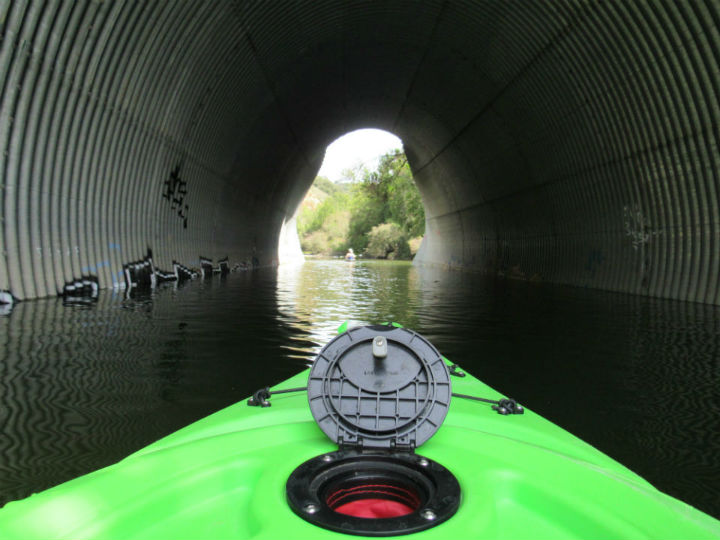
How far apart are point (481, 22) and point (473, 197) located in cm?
1229

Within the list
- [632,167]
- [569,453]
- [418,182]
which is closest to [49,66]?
[569,453]

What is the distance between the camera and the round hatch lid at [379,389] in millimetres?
2119

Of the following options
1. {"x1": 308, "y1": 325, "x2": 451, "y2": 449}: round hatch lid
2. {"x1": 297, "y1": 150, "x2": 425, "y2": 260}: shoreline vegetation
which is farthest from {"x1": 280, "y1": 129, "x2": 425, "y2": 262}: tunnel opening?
{"x1": 308, "y1": 325, "x2": 451, "y2": 449}: round hatch lid

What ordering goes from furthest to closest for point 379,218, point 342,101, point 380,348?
point 379,218 → point 342,101 → point 380,348

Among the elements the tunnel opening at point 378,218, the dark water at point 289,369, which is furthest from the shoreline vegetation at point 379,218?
the dark water at point 289,369

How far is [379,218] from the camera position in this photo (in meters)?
69.4

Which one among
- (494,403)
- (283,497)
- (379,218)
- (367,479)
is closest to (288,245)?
(379,218)

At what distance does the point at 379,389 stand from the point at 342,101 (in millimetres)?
22838

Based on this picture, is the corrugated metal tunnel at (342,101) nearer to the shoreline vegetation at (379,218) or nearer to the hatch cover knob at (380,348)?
the hatch cover knob at (380,348)

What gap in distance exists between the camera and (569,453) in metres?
2.23

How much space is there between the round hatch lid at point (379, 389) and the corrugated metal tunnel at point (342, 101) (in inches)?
323

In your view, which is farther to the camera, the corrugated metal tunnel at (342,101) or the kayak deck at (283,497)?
the corrugated metal tunnel at (342,101)

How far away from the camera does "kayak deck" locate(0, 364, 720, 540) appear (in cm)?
150

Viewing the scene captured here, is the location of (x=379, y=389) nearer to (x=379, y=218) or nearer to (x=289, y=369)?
(x=289, y=369)
